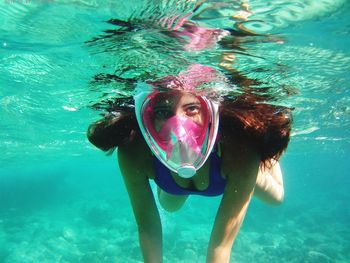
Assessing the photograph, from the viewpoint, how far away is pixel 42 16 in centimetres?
538

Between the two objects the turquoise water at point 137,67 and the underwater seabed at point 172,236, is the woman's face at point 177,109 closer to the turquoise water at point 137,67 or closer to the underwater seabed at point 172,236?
the turquoise water at point 137,67

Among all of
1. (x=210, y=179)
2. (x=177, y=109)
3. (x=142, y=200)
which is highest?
(x=177, y=109)

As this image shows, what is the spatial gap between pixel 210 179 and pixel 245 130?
3.70ft

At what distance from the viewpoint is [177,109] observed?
15.3 ft

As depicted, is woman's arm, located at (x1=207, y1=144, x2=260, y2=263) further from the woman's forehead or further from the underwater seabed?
the underwater seabed

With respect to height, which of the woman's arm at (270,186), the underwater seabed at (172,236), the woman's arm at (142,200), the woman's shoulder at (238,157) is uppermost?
the woman's shoulder at (238,157)

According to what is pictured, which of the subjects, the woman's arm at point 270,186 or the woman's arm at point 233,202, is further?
the woman's arm at point 270,186

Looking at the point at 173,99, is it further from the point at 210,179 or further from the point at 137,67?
the point at 137,67

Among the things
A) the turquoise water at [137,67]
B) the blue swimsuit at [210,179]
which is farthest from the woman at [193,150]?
the turquoise water at [137,67]

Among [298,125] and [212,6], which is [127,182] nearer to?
[212,6]

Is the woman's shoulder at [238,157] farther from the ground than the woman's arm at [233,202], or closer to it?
farther from the ground

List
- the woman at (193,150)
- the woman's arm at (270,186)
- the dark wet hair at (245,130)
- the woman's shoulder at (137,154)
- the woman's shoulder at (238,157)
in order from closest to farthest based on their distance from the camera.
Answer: the woman at (193,150) → the woman's shoulder at (238,157) → the dark wet hair at (245,130) → the woman's shoulder at (137,154) → the woman's arm at (270,186)

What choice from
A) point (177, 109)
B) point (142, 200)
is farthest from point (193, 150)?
point (142, 200)

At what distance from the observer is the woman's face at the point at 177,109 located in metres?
4.54
